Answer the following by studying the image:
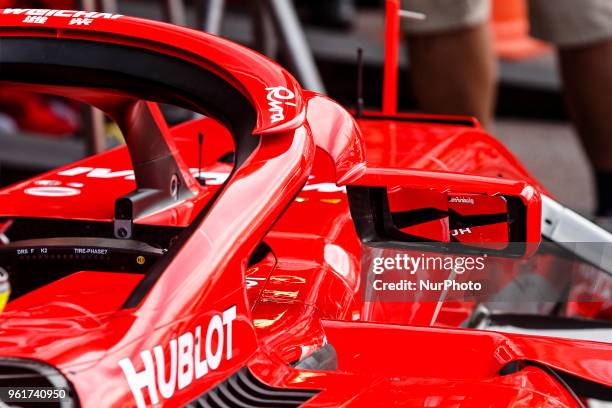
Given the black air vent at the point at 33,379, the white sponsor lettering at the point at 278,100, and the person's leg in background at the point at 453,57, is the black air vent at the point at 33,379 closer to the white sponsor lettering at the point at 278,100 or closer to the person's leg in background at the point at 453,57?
the white sponsor lettering at the point at 278,100

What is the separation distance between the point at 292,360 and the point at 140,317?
1.21 feet

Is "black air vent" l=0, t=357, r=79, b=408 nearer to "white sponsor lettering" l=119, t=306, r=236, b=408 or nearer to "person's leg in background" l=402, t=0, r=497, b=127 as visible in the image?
"white sponsor lettering" l=119, t=306, r=236, b=408

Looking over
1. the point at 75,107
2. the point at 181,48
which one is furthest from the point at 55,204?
the point at 75,107

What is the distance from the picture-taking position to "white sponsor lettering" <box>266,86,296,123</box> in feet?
6.11

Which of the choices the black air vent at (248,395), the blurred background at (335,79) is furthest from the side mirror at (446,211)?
the blurred background at (335,79)

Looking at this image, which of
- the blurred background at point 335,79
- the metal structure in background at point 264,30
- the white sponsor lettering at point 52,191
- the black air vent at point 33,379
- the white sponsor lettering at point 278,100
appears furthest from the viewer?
the blurred background at point 335,79

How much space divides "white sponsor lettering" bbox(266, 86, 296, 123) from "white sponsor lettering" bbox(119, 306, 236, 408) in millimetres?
311

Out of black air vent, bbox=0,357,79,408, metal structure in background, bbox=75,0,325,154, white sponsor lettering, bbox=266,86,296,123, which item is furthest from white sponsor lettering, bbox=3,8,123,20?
metal structure in background, bbox=75,0,325,154

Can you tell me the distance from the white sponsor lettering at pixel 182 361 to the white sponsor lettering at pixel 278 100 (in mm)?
311

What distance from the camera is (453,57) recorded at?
12.9 feet

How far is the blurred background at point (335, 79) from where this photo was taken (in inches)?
179

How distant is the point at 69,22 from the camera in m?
2.03

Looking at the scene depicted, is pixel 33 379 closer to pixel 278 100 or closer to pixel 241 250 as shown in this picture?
pixel 241 250

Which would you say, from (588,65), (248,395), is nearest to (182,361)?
(248,395)
